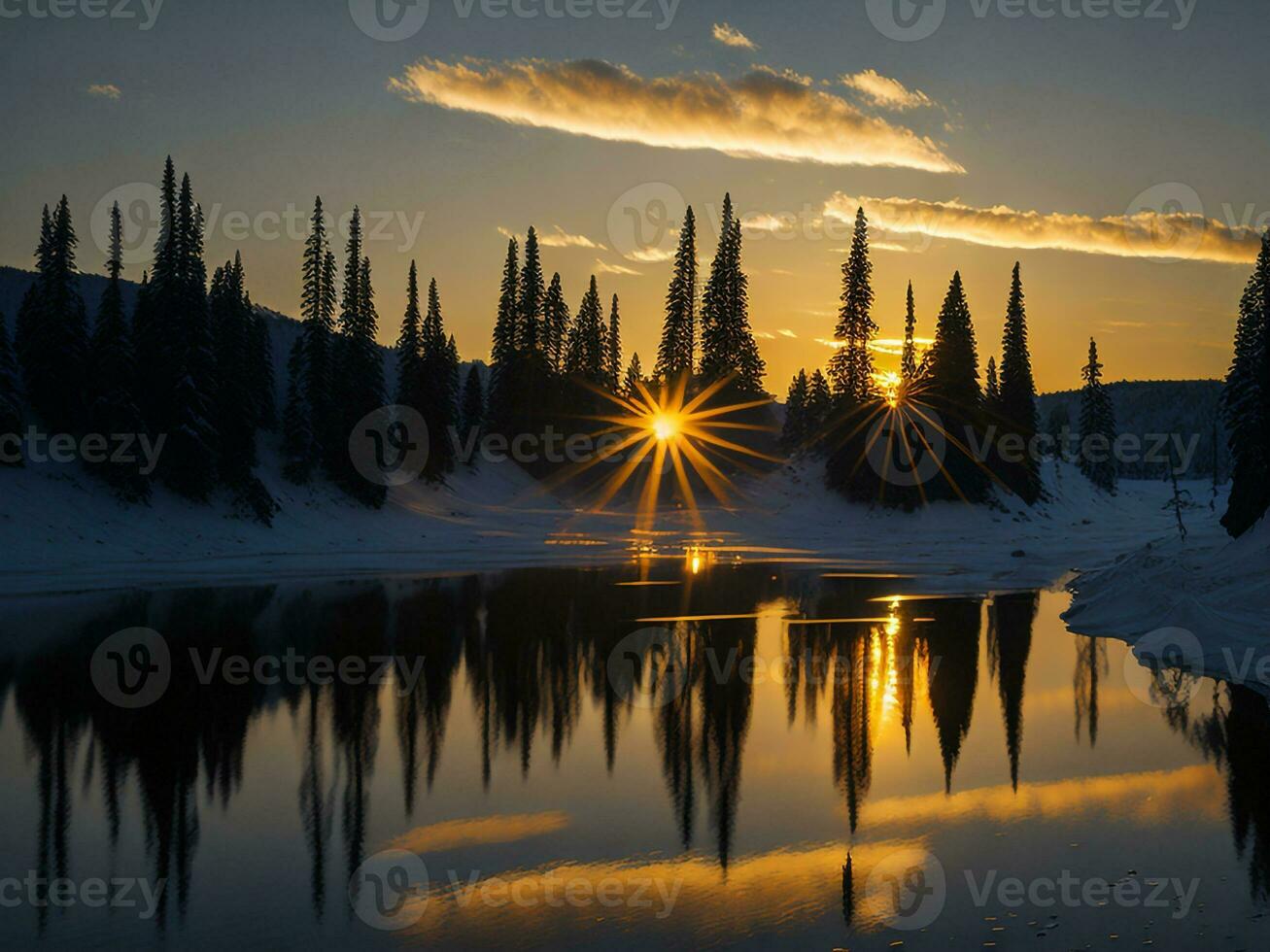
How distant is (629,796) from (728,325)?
245 feet

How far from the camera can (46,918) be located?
29.1 ft

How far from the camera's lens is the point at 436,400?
75.4 metres

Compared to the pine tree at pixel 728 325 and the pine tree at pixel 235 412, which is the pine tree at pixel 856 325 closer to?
the pine tree at pixel 728 325

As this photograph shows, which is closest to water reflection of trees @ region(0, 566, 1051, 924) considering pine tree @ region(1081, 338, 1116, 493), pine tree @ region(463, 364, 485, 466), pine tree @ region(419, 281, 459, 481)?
pine tree @ region(419, 281, 459, 481)

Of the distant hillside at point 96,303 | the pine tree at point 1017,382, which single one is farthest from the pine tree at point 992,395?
the distant hillside at point 96,303

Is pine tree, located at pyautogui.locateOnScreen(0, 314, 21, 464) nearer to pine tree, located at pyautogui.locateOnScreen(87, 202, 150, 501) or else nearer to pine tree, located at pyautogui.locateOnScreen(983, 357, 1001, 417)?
→ pine tree, located at pyautogui.locateOnScreen(87, 202, 150, 501)

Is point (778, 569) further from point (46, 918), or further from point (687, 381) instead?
point (687, 381)

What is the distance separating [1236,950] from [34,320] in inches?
2283

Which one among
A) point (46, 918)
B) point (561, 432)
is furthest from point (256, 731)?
point (561, 432)

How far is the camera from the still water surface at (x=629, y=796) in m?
9.12

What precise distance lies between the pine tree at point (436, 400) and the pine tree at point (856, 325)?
30.3 m

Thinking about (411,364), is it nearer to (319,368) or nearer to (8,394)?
(319,368)

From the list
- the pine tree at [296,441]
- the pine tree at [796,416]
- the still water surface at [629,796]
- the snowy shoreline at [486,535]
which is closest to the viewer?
the still water surface at [629,796]

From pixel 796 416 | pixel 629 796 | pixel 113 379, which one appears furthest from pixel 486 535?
pixel 796 416
